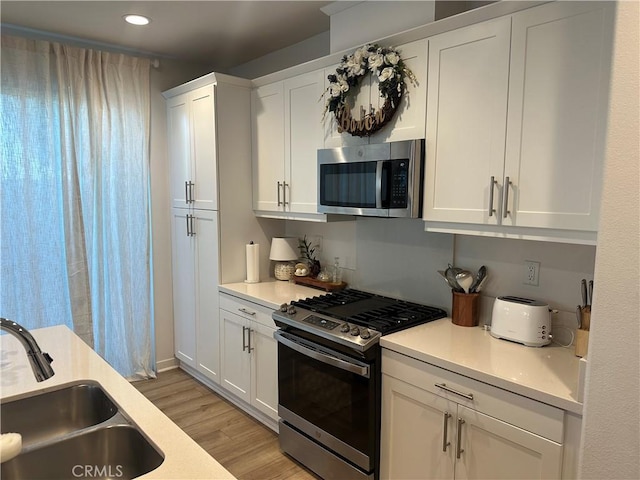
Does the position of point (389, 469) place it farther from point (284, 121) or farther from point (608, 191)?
point (284, 121)

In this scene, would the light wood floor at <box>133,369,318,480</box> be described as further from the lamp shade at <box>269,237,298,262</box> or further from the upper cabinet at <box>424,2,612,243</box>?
the upper cabinet at <box>424,2,612,243</box>

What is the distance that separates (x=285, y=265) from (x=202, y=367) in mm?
1083

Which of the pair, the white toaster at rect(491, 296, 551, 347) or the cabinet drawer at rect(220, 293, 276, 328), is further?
the cabinet drawer at rect(220, 293, 276, 328)

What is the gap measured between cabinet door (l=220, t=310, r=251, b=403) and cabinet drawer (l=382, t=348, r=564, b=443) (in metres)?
1.27

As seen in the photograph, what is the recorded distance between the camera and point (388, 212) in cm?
231

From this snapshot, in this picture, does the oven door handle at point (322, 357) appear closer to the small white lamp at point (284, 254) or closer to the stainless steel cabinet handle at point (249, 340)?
the stainless steel cabinet handle at point (249, 340)

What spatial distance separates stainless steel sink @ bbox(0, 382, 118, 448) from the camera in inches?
57.1

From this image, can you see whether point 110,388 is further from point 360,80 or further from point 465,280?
point 360,80

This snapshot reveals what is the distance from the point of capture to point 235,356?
318 cm

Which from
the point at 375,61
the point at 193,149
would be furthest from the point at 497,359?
the point at 193,149

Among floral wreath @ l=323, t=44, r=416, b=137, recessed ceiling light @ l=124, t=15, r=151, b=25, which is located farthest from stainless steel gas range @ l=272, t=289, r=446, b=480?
recessed ceiling light @ l=124, t=15, r=151, b=25

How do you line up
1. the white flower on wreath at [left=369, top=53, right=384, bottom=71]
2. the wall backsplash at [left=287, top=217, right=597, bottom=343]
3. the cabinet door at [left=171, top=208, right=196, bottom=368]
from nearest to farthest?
the wall backsplash at [left=287, top=217, right=597, bottom=343]
the white flower on wreath at [left=369, top=53, right=384, bottom=71]
the cabinet door at [left=171, top=208, right=196, bottom=368]

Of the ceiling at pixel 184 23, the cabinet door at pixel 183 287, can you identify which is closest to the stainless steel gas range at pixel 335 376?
the cabinet door at pixel 183 287

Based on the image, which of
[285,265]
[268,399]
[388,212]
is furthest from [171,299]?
[388,212]
